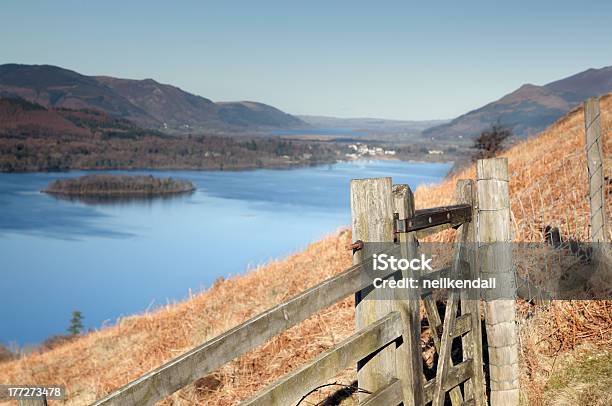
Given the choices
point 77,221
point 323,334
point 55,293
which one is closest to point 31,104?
point 77,221

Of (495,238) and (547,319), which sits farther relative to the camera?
(547,319)

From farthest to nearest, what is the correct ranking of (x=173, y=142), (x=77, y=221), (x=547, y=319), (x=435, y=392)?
(x=173, y=142)
(x=77, y=221)
(x=547, y=319)
(x=435, y=392)

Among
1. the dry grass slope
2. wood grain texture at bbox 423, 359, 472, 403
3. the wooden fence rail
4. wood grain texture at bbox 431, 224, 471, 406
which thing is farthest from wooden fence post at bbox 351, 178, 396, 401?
the dry grass slope

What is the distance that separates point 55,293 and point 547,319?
108139 millimetres

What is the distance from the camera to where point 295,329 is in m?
7.07

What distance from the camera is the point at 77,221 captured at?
381 feet

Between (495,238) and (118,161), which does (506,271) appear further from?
(118,161)

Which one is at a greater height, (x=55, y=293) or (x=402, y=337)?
(x=402, y=337)

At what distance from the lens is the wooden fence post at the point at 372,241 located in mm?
3531

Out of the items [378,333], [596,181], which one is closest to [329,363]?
[378,333]

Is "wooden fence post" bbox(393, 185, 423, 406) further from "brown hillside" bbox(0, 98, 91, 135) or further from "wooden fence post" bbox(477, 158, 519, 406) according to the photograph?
"brown hillside" bbox(0, 98, 91, 135)

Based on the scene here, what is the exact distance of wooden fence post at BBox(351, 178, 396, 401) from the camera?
11.6 ft

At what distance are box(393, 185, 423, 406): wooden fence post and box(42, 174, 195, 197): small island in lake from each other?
139 meters

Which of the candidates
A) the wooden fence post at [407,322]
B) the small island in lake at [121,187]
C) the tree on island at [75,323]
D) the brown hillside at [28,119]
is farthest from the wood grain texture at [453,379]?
the brown hillside at [28,119]
